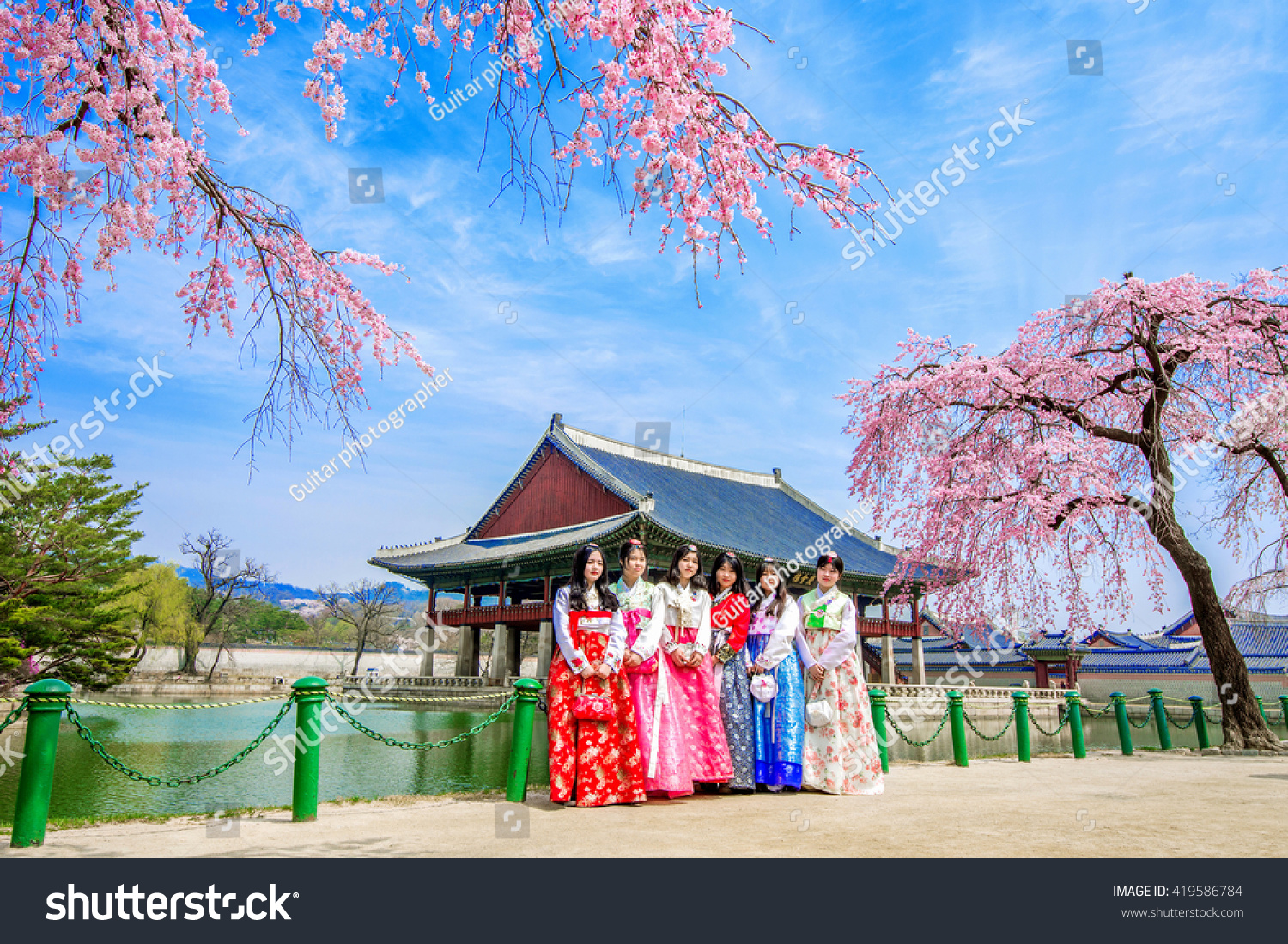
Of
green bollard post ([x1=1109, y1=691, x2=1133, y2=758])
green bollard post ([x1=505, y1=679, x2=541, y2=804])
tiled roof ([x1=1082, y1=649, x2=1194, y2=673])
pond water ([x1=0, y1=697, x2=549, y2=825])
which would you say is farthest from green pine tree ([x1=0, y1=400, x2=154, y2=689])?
tiled roof ([x1=1082, y1=649, x2=1194, y2=673])

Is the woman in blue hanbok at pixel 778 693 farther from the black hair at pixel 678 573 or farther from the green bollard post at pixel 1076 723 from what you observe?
the green bollard post at pixel 1076 723

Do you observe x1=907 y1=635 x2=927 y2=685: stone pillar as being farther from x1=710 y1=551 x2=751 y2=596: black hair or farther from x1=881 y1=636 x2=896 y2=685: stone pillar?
x1=710 y1=551 x2=751 y2=596: black hair

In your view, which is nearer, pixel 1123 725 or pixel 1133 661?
pixel 1123 725

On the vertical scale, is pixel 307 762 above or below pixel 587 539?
below

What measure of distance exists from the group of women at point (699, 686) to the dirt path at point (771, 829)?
Result: 0.68 feet

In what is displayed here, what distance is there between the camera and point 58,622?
14.6 metres

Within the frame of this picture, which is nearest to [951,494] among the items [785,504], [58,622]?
[58,622]

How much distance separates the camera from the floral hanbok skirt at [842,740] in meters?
5.39

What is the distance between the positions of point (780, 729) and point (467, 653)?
24.7 m

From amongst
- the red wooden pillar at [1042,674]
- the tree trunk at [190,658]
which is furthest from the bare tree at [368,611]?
the red wooden pillar at [1042,674]

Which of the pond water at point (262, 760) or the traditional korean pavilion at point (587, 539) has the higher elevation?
the traditional korean pavilion at point (587, 539)

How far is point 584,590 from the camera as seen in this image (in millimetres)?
4883

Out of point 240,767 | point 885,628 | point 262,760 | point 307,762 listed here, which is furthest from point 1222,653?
point 885,628

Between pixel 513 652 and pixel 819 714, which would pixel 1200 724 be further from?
pixel 513 652
